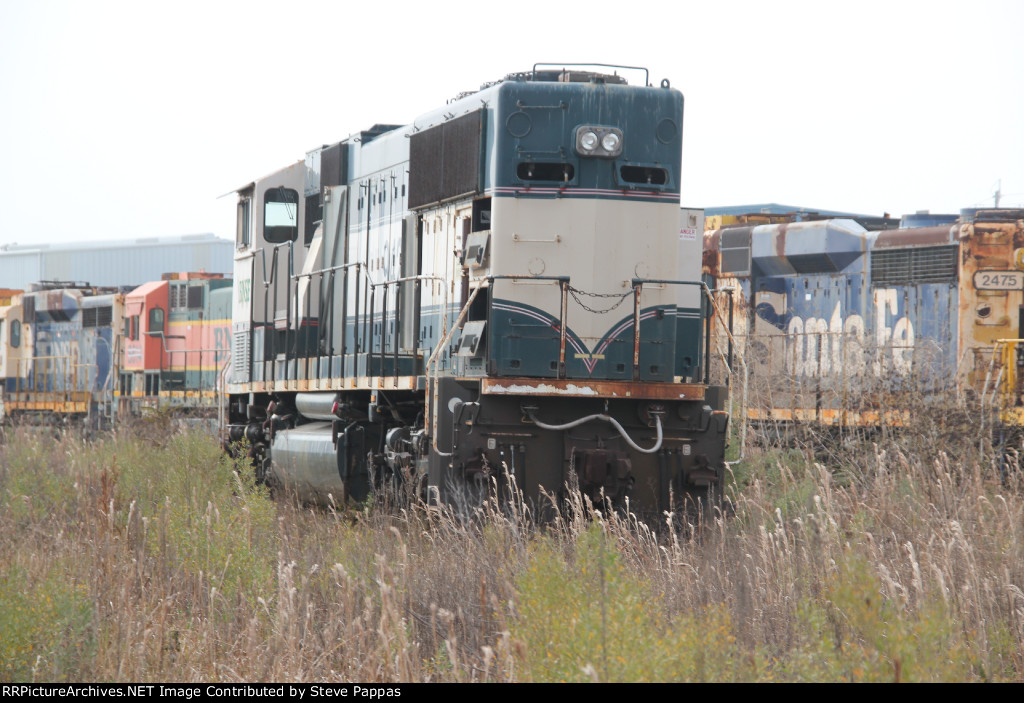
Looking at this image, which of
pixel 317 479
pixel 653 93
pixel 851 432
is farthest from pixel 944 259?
pixel 317 479

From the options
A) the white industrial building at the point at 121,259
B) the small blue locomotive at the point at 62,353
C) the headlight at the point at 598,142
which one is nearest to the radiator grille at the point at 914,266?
the headlight at the point at 598,142

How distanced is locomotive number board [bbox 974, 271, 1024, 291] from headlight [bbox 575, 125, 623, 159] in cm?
555

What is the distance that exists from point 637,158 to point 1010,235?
5553 mm

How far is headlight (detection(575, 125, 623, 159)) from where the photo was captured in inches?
340

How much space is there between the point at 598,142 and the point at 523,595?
16.0ft

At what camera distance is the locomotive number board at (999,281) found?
1221 cm

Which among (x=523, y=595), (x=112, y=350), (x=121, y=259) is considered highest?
(x=121, y=259)

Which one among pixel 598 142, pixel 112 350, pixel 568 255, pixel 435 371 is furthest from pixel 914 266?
pixel 112 350

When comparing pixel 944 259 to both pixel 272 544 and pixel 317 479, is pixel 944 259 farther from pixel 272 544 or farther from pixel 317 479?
pixel 272 544

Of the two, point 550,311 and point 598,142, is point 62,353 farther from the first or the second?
point 598,142

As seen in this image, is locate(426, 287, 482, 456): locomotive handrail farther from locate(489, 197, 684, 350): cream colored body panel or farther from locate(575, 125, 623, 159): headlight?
locate(575, 125, 623, 159): headlight

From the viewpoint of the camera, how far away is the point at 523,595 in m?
4.50

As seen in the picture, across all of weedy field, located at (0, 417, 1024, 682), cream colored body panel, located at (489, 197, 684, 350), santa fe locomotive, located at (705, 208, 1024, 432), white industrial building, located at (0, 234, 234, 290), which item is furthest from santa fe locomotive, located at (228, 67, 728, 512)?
white industrial building, located at (0, 234, 234, 290)

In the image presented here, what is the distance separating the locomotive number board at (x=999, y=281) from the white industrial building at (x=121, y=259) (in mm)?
47421
